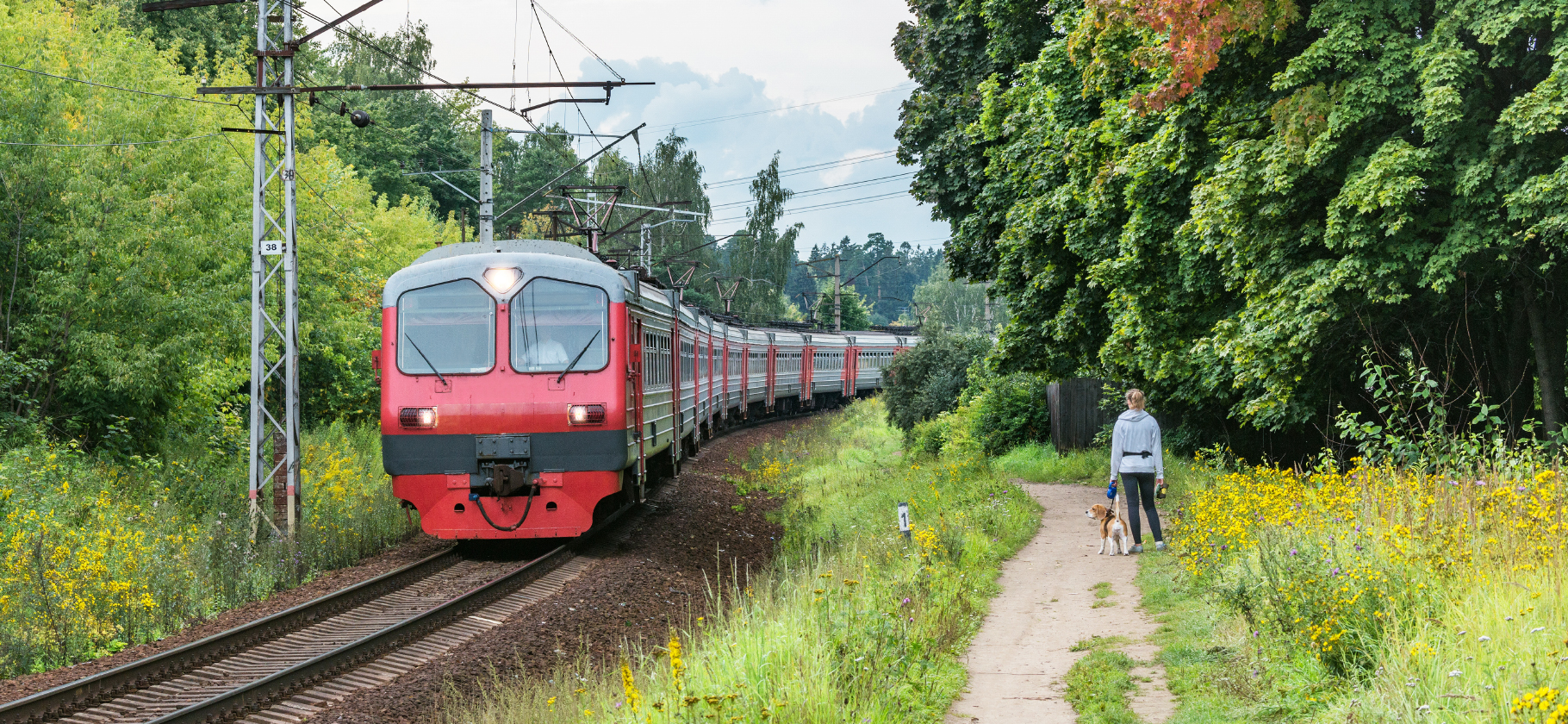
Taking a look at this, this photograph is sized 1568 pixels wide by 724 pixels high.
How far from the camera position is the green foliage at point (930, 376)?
31.3 meters

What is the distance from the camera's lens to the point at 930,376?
3256 centimetres

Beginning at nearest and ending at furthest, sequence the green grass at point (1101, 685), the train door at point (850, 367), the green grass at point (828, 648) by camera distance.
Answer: the green grass at point (828, 648), the green grass at point (1101, 685), the train door at point (850, 367)

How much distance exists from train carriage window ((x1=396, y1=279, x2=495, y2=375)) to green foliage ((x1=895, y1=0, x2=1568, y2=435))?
770 centimetres

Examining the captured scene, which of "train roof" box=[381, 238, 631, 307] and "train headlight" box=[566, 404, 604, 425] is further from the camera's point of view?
"train roof" box=[381, 238, 631, 307]

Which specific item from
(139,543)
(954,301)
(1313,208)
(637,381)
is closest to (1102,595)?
(1313,208)

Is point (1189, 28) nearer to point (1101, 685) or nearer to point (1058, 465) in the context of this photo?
point (1101, 685)

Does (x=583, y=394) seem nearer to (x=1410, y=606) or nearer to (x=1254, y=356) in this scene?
(x=1254, y=356)

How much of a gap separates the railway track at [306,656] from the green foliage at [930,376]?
67.5 feet

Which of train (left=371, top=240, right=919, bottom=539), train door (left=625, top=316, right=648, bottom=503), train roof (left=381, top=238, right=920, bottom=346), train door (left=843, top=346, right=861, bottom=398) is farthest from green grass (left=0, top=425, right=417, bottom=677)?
train door (left=843, top=346, right=861, bottom=398)

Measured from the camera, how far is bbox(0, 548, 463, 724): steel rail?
22.1ft

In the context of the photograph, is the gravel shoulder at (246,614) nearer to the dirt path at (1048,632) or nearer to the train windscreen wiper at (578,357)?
the train windscreen wiper at (578,357)

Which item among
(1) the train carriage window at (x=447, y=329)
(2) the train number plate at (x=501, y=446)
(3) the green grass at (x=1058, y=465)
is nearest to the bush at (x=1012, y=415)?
(3) the green grass at (x=1058, y=465)

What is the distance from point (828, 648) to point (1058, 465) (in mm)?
15675

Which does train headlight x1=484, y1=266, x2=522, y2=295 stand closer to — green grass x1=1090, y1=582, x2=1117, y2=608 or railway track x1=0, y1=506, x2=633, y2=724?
railway track x1=0, y1=506, x2=633, y2=724
